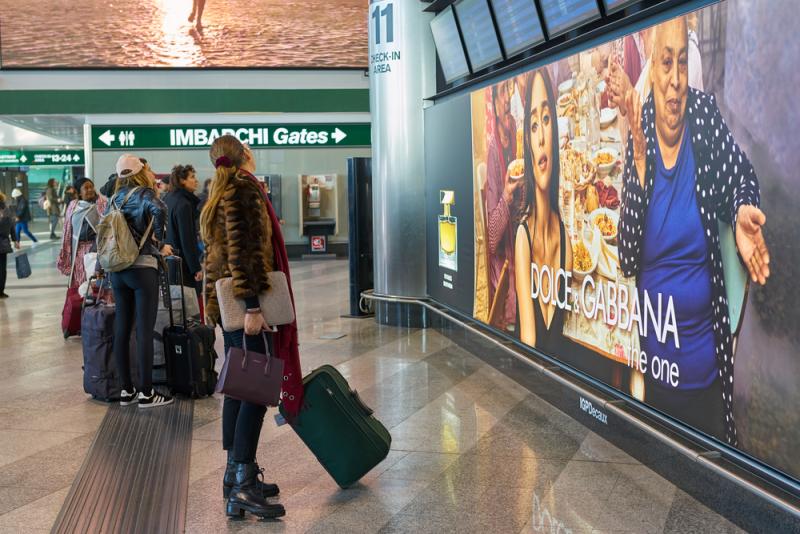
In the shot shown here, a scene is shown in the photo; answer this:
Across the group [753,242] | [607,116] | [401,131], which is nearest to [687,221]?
[753,242]

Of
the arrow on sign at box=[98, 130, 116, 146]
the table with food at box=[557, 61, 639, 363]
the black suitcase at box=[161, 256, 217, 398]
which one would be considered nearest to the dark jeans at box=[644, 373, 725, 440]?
the table with food at box=[557, 61, 639, 363]

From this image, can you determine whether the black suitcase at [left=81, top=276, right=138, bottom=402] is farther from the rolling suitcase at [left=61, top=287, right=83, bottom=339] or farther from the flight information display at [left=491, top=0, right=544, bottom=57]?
the flight information display at [left=491, top=0, right=544, bottom=57]

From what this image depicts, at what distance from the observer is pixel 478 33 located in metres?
7.93

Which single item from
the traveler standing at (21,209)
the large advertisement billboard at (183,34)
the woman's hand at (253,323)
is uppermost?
the large advertisement billboard at (183,34)

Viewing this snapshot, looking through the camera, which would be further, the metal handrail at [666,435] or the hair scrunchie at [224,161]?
the hair scrunchie at [224,161]

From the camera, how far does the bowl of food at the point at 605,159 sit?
513cm


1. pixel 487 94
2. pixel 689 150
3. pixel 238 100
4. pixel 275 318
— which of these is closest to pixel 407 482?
pixel 275 318

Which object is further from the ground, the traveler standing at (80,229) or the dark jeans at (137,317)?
the traveler standing at (80,229)

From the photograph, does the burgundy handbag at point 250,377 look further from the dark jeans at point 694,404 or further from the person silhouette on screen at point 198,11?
the person silhouette on screen at point 198,11

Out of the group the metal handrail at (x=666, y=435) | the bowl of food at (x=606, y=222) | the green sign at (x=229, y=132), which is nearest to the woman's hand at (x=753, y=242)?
the metal handrail at (x=666, y=435)

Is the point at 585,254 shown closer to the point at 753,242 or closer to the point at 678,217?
the point at 678,217

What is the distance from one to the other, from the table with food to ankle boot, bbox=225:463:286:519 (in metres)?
2.03

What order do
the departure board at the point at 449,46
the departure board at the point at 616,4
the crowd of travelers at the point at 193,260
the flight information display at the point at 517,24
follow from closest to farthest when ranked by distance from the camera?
the crowd of travelers at the point at 193,260 < the departure board at the point at 616,4 < the flight information display at the point at 517,24 < the departure board at the point at 449,46

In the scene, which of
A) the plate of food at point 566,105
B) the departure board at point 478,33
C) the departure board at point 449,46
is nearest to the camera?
the plate of food at point 566,105
